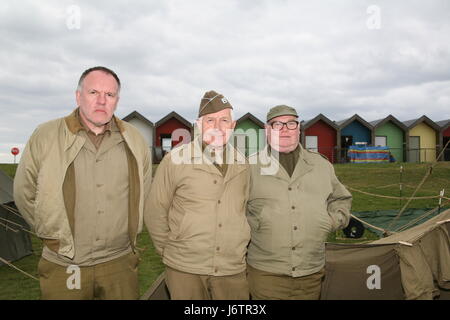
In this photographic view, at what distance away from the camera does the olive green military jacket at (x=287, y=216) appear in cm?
322

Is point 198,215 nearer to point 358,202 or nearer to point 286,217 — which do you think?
point 286,217

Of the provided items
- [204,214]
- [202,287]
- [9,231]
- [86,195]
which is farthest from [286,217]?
[9,231]

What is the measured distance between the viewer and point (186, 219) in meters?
2.95

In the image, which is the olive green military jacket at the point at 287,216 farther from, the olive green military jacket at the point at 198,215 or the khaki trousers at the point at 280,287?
the olive green military jacket at the point at 198,215

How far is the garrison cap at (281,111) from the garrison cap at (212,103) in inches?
17.1

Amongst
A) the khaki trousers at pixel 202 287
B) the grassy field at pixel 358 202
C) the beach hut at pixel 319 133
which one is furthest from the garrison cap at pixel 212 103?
the beach hut at pixel 319 133

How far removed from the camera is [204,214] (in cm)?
296

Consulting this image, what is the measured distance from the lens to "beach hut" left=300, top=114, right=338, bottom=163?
3158cm

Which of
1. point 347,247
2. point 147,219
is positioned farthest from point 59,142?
point 347,247

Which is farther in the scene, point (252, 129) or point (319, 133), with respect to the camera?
point (319, 133)

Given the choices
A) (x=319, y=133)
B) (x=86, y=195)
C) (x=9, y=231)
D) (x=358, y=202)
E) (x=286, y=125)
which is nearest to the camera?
(x=86, y=195)

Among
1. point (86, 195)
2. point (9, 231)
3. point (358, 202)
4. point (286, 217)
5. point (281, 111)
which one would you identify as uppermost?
point (281, 111)

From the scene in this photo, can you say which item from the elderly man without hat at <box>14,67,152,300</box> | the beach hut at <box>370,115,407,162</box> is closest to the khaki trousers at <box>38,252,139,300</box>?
the elderly man without hat at <box>14,67,152,300</box>

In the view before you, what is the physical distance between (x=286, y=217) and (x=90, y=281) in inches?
64.9
